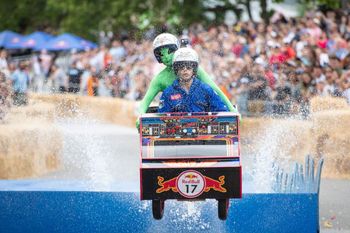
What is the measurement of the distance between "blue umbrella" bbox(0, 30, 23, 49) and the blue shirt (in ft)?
98.5

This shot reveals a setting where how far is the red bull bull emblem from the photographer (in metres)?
9.34

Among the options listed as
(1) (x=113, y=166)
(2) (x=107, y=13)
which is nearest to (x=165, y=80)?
(1) (x=113, y=166)

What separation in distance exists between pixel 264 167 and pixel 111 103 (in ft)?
42.8

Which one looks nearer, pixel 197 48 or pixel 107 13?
pixel 197 48

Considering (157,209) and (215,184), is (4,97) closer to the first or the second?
(157,209)

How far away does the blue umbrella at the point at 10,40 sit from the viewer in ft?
130

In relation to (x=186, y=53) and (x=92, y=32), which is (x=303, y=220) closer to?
(x=186, y=53)

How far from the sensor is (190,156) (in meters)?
9.42

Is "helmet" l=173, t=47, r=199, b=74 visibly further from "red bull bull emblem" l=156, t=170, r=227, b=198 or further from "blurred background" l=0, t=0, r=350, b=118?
"blurred background" l=0, t=0, r=350, b=118

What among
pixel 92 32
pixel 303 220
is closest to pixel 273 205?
pixel 303 220

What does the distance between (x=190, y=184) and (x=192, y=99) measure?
94cm

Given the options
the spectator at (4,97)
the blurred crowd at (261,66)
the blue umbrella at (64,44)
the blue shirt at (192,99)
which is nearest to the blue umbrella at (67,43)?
the blue umbrella at (64,44)

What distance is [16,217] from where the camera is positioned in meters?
10.6

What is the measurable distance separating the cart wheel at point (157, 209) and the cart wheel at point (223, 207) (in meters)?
0.58
